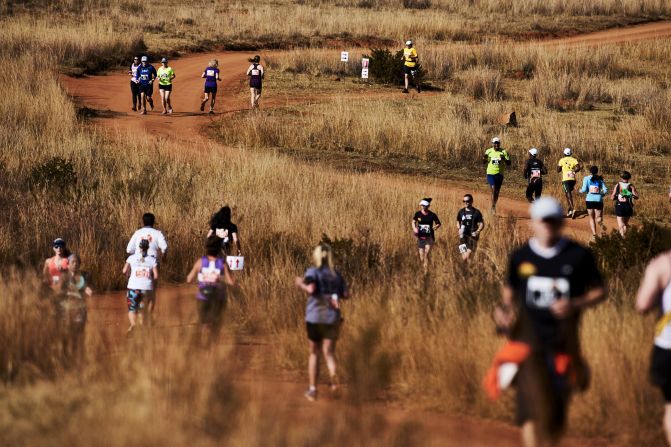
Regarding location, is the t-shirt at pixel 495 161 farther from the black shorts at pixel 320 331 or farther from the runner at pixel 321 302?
the black shorts at pixel 320 331

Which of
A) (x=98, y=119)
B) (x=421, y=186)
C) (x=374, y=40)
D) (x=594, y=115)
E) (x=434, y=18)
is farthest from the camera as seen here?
(x=434, y=18)

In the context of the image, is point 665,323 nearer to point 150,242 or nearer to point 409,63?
point 150,242

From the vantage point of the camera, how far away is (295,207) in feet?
61.5

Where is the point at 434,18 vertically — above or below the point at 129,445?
above

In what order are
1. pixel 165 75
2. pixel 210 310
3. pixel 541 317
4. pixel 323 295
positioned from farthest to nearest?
1. pixel 165 75
2. pixel 210 310
3. pixel 323 295
4. pixel 541 317

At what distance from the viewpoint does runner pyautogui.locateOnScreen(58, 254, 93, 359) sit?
9180 millimetres

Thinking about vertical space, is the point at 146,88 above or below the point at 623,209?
above

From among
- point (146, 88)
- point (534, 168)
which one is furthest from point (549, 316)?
point (146, 88)

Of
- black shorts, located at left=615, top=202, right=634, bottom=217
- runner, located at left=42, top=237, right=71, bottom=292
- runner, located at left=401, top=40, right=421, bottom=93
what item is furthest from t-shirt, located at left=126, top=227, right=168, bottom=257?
runner, located at left=401, top=40, right=421, bottom=93

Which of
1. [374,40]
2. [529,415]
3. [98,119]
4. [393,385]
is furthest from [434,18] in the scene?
[529,415]

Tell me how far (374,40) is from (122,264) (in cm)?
3608

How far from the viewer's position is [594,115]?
35.0 metres

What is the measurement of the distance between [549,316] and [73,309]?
17.0ft

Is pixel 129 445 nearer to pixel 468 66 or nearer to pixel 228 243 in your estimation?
pixel 228 243
